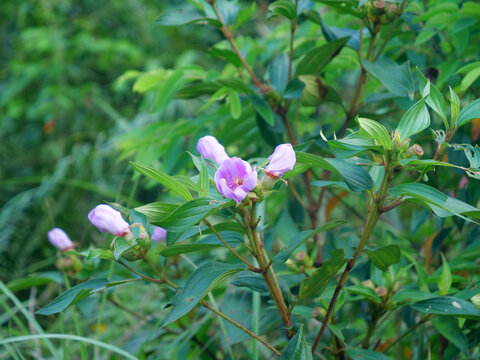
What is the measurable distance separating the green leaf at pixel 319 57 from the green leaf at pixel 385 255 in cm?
31

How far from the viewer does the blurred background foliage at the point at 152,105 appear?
762 mm

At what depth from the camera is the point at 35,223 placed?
1.91 meters

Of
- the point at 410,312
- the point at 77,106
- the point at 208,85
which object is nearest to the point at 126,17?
the point at 77,106

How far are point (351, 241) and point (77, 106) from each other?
225cm

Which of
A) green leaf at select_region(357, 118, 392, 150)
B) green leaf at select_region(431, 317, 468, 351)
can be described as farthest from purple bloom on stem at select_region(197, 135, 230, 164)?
green leaf at select_region(431, 317, 468, 351)

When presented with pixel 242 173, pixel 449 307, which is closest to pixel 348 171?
pixel 242 173

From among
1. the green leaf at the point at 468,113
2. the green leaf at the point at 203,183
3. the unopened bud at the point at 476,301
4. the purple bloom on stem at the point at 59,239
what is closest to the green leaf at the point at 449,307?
the unopened bud at the point at 476,301

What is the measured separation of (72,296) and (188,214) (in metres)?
0.19

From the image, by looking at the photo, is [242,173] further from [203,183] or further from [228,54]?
[228,54]

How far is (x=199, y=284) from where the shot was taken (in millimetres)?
512

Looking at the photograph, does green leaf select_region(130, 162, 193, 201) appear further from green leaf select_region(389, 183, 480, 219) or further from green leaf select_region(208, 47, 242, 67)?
green leaf select_region(208, 47, 242, 67)

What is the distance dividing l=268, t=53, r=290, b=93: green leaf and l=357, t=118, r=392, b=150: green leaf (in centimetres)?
33

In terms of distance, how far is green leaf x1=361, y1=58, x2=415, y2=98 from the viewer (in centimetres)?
65

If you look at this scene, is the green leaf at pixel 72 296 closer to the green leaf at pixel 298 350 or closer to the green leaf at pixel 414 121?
the green leaf at pixel 298 350
